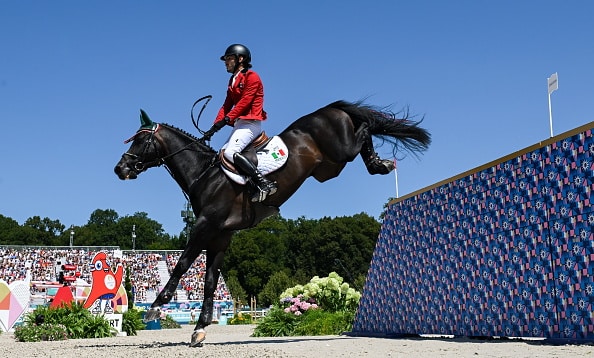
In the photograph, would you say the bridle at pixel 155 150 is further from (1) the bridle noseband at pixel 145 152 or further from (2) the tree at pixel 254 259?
(2) the tree at pixel 254 259

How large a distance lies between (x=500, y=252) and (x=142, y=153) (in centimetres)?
494

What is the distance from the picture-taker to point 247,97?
25.8 feet

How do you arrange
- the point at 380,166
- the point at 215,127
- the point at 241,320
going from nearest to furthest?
1. the point at 380,166
2. the point at 215,127
3. the point at 241,320

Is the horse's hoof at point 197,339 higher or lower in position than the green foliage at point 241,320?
higher

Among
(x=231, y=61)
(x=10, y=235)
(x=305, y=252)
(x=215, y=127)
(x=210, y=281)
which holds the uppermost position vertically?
(x=10, y=235)

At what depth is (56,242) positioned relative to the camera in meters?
94.5

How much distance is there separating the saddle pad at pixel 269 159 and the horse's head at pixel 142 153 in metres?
1.02

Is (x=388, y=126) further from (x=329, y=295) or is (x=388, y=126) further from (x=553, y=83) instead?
(x=329, y=295)

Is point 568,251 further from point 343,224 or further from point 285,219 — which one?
point 285,219

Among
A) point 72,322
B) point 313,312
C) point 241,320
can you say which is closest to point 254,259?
point 241,320

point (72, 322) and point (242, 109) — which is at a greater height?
point (242, 109)

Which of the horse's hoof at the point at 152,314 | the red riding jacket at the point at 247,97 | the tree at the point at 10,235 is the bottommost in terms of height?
the horse's hoof at the point at 152,314

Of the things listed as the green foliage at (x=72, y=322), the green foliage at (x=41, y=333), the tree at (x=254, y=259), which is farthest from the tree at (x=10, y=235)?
the green foliage at (x=41, y=333)

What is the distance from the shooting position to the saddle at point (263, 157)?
7645mm
